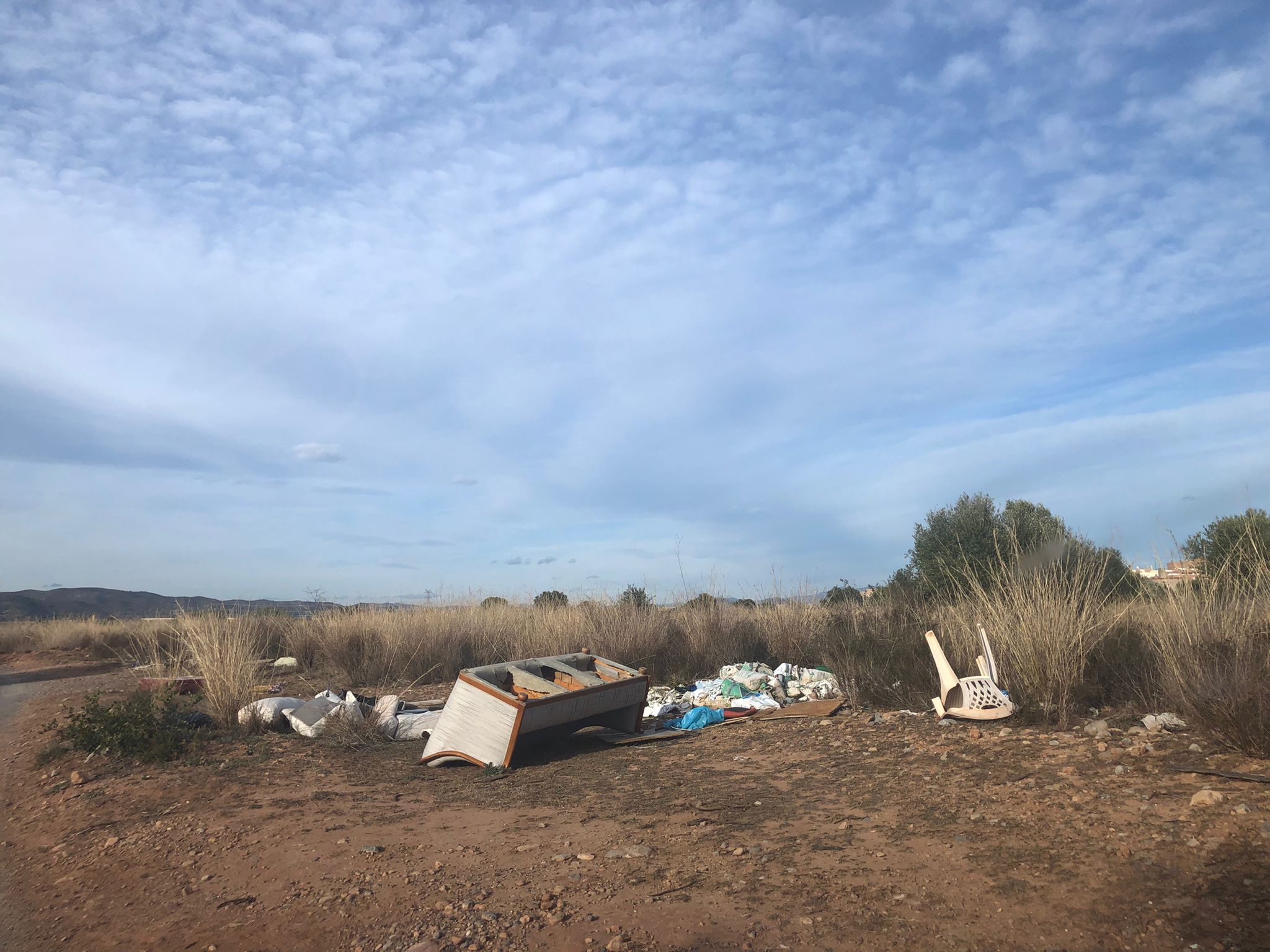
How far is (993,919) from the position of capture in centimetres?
351

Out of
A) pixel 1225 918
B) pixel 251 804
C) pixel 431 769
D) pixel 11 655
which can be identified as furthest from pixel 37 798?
pixel 11 655

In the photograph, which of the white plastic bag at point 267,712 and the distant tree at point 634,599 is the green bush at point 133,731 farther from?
the distant tree at point 634,599

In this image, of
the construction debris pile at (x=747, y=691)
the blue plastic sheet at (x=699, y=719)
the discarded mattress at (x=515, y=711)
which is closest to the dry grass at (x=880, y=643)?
the construction debris pile at (x=747, y=691)

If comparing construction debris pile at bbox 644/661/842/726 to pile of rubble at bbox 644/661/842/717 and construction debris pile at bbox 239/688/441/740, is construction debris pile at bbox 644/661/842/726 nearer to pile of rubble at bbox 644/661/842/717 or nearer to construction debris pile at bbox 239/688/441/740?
pile of rubble at bbox 644/661/842/717

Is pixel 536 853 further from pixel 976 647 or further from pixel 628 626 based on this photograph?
pixel 628 626

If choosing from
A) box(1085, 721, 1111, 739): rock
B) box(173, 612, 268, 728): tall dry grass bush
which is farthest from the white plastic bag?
box(1085, 721, 1111, 739): rock

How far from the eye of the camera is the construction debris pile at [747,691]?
10352mm

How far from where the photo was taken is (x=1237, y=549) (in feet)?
31.1

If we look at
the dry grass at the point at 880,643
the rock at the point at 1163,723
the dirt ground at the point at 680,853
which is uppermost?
the dry grass at the point at 880,643

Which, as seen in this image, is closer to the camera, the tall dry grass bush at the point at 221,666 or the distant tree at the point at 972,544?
the tall dry grass bush at the point at 221,666

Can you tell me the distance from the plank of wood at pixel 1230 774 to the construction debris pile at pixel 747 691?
5099 mm

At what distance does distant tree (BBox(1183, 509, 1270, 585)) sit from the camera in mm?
7039

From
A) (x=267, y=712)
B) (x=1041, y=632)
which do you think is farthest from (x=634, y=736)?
(x=1041, y=632)

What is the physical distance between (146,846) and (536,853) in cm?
284
